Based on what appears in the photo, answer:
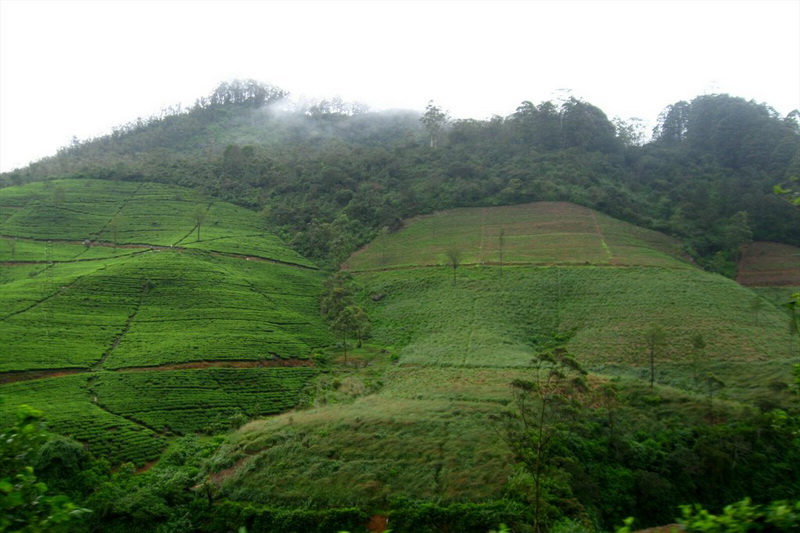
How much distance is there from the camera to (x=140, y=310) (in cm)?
5609

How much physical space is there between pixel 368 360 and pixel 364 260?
29.5 m

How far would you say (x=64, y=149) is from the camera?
519ft

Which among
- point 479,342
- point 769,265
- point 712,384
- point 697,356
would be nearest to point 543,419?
point 712,384

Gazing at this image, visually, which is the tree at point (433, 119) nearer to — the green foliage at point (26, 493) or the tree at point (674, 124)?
the tree at point (674, 124)

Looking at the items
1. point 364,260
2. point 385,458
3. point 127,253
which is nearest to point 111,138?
point 127,253

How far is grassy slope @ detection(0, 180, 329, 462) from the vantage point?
131ft

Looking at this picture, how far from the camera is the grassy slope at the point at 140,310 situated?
3981cm

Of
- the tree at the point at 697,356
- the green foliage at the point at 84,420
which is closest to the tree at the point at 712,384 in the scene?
the tree at the point at 697,356

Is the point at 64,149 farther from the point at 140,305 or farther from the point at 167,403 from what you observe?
the point at 167,403

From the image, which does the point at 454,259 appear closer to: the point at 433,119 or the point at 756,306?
the point at 756,306

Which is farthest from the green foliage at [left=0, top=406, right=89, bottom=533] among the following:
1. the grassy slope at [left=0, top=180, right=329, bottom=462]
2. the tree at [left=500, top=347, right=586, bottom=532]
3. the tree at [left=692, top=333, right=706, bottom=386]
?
the tree at [left=692, top=333, right=706, bottom=386]

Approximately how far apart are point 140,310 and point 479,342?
1499 inches

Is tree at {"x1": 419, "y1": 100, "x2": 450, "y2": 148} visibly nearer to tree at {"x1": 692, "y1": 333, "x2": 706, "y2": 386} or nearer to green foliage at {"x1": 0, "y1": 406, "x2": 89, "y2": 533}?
tree at {"x1": 692, "y1": 333, "x2": 706, "y2": 386}

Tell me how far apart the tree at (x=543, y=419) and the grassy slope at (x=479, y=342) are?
1289mm
